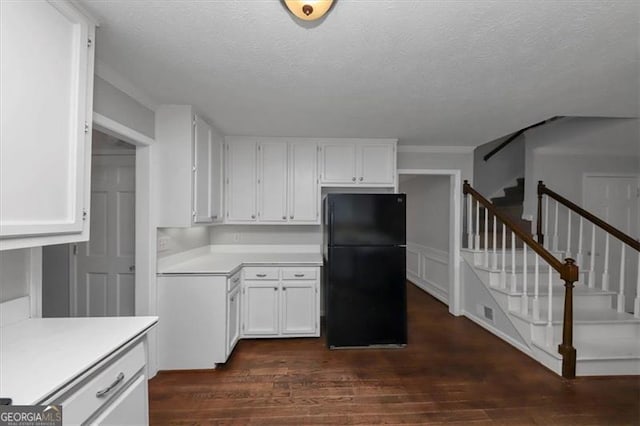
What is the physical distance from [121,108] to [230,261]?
1724mm

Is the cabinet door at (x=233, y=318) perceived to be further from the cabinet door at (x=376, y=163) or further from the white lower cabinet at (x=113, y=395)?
the cabinet door at (x=376, y=163)

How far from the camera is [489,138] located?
3408mm

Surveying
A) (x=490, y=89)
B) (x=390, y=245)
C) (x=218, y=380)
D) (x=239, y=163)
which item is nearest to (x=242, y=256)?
(x=239, y=163)

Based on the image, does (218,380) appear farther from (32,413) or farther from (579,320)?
(579,320)

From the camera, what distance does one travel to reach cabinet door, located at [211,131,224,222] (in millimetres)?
2957

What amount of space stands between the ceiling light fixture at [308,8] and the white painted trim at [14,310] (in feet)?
6.09

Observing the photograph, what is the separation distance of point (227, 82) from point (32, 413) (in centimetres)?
190

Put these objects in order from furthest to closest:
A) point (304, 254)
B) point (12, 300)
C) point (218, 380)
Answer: point (304, 254), point (218, 380), point (12, 300)

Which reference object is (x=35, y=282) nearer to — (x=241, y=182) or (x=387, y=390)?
(x=241, y=182)

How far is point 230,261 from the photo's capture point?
3.11 m

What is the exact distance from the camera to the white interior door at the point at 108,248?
2791 mm

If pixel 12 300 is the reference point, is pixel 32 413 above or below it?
below

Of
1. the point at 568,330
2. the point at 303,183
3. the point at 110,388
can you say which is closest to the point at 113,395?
the point at 110,388

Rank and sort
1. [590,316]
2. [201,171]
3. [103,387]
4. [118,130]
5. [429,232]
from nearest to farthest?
[103,387], [118,130], [201,171], [590,316], [429,232]
